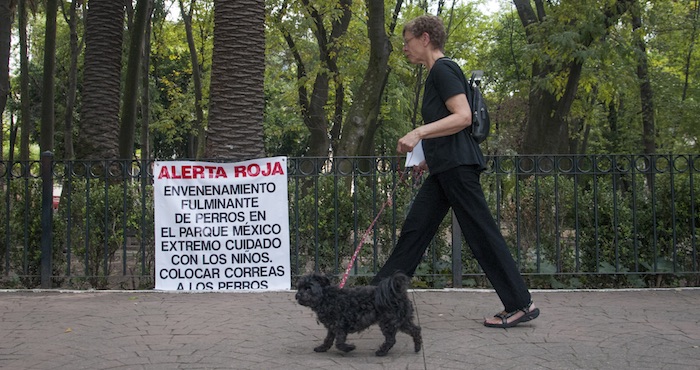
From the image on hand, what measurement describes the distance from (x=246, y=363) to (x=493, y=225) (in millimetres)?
2043

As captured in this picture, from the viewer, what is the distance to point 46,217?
25.4 feet

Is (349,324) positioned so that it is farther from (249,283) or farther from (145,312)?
(249,283)

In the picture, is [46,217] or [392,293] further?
[46,217]

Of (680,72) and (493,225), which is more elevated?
(680,72)

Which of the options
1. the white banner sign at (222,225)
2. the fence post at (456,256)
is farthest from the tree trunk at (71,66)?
the fence post at (456,256)

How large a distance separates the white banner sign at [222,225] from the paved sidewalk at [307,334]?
29 centimetres

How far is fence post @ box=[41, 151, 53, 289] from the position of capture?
771cm

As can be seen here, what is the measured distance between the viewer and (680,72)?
34.8 meters

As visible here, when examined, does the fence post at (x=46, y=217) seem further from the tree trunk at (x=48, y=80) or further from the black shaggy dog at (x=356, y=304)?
the tree trunk at (x=48, y=80)

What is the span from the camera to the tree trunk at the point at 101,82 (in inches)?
490

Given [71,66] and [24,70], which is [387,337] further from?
[24,70]

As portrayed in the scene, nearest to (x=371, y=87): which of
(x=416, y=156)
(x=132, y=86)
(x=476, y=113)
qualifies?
(x=132, y=86)

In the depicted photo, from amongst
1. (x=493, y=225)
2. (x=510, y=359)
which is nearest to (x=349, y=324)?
(x=510, y=359)

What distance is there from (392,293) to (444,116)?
1.43 meters
